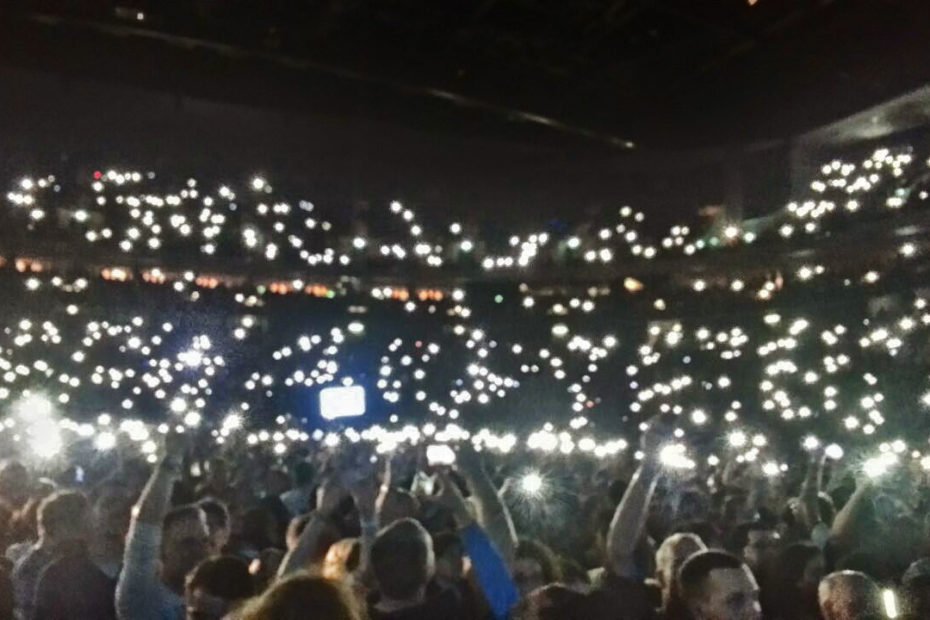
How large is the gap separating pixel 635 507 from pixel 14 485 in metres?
3.36

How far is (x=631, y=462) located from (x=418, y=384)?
→ 8.45 m

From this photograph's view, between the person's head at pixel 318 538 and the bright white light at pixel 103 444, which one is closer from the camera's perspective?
the person's head at pixel 318 538

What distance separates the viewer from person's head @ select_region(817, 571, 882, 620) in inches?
137

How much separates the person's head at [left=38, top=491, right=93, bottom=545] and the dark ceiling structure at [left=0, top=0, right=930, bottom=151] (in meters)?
9.28

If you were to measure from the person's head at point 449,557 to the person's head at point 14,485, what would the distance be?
2599 mm

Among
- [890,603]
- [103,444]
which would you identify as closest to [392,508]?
[890,603]

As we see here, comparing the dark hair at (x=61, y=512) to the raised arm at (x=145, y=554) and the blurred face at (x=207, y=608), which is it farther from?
the blurred face at (x=207, y=608)

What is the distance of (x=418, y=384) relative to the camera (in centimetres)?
1766

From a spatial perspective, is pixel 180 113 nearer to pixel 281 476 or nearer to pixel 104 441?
pixel 104 441

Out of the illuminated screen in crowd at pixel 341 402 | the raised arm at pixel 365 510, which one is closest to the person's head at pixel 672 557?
the raised arm at pixel 365 510

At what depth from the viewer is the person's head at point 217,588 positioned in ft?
10.5

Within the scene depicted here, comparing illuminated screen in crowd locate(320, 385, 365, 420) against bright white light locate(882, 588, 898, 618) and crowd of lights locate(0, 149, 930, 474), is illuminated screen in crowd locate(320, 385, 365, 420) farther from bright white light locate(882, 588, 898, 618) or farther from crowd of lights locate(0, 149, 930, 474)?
bright white light locate(882, 588, 898, 618)

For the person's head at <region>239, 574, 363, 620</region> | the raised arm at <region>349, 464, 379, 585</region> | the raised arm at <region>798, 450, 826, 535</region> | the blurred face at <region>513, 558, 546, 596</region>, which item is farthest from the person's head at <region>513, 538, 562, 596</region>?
the raised arm at <region>798, 450, 826, 535</region>

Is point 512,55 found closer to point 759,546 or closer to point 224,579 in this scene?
point 759,546
